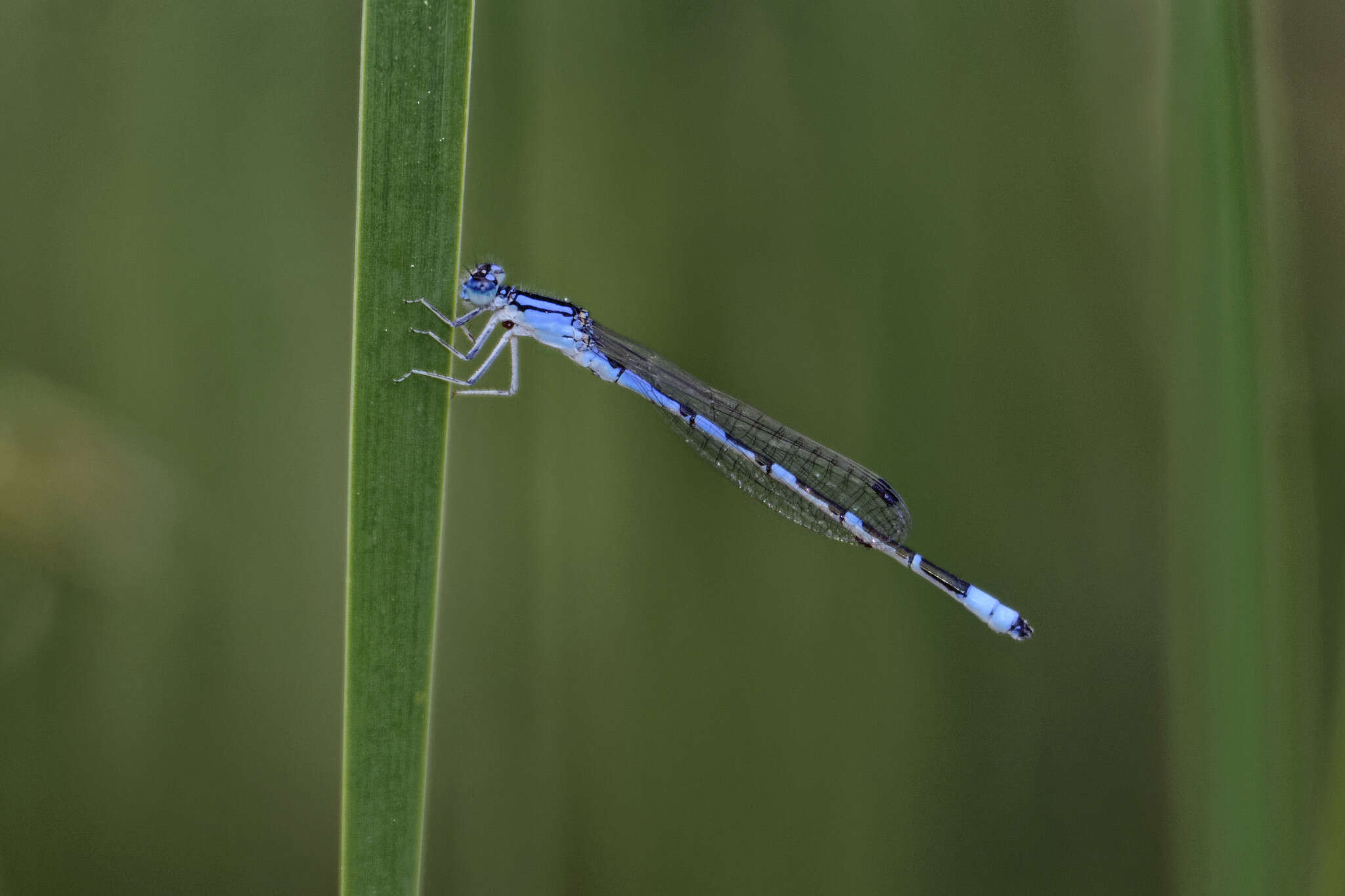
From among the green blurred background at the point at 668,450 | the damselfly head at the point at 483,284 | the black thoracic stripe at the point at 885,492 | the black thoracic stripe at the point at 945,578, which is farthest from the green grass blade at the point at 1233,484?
the damselfly head at the point at 483,284

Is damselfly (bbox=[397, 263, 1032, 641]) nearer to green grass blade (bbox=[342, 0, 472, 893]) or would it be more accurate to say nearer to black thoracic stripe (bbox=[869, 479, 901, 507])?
black thoracic stripe (bbox=[869, 479, 901, 507])

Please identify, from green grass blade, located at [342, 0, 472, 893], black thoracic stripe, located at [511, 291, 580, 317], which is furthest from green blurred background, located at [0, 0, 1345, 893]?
green grass blade, located at [342, 0, 472, 893]

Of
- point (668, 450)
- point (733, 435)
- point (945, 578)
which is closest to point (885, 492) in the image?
point (945, 578)

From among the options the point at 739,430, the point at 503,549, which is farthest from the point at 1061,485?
the point at 503,549

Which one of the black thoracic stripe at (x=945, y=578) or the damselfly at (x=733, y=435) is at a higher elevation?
the damselfly at (x=733, y=435)

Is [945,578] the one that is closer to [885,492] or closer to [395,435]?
[885,492]

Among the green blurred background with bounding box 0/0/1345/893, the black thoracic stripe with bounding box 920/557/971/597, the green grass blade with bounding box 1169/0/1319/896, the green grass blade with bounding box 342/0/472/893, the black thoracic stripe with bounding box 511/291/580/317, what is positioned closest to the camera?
the green grass blade with bounding box 342/0/472/893

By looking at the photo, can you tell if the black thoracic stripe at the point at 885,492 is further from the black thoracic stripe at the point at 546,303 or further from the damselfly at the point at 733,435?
the black thoracic stripe at the point at 546,303
